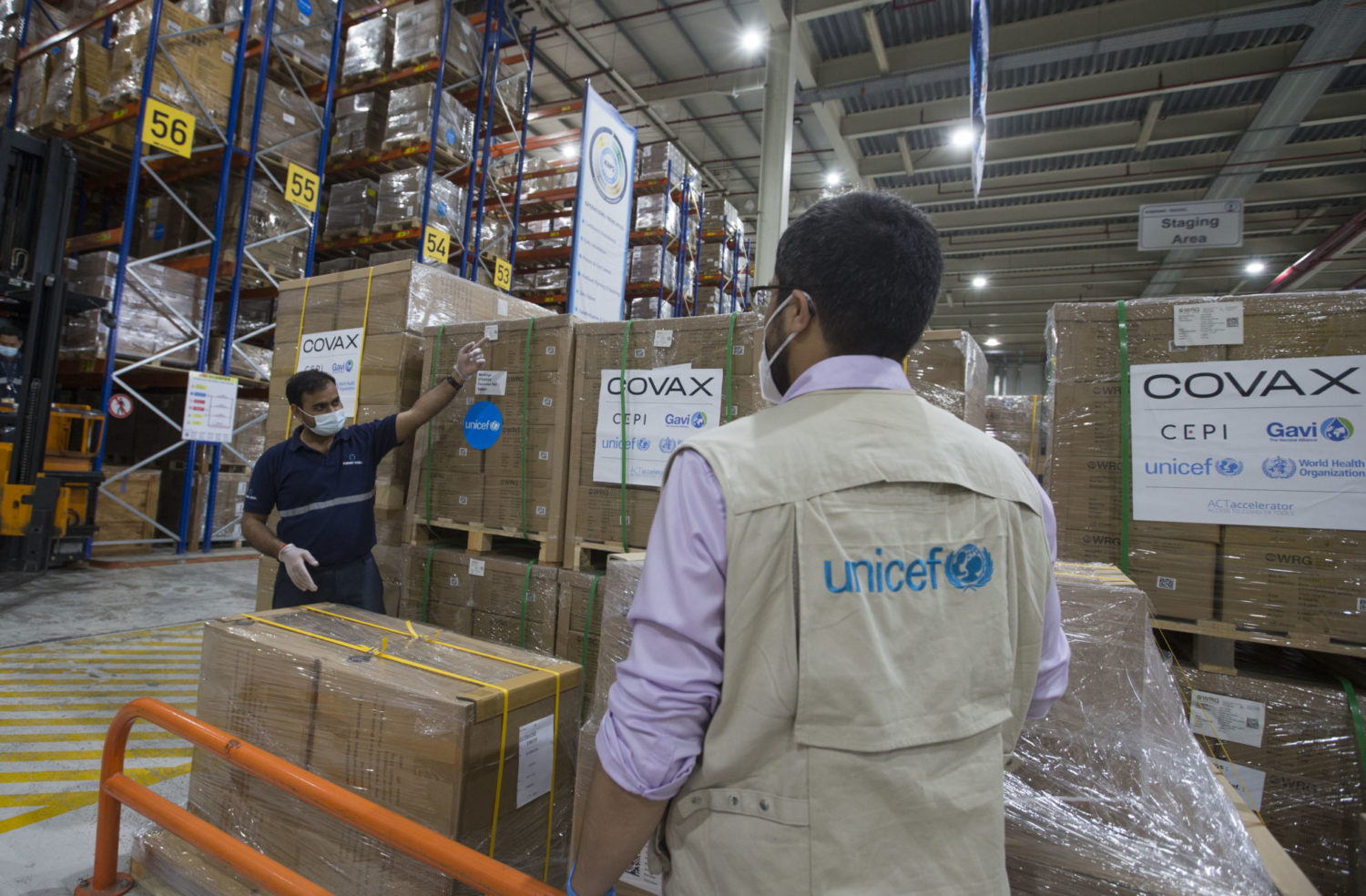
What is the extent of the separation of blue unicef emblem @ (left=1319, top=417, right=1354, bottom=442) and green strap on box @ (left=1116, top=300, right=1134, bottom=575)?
0.52 metres

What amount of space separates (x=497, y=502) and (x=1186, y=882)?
2751 millimetres

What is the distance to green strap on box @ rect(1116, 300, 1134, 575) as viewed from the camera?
7.95ft

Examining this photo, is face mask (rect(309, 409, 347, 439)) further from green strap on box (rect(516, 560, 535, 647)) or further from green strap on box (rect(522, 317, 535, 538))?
green strap on box (rect(516, 560, 535, 647))

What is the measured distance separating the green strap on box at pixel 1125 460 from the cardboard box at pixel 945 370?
1.64 feet

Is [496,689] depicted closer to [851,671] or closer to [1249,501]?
[851,671]

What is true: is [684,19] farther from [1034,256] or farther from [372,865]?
[372,865]

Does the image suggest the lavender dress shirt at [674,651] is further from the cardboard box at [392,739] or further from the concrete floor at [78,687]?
the concrete floor at [78,687]

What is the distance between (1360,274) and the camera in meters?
13.5

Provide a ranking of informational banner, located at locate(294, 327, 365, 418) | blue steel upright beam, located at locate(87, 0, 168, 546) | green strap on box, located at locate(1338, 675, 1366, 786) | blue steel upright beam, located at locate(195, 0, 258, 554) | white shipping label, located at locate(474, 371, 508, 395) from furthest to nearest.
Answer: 1. blue steel upright beam, located at locate(195, 0, 258, 554)
2. blue steel upright beam, located at locate(87, 0, 168, 546)
3. informational banner, located at locate(294, 327, 365, 418)
4. white shipping label, located at locate(474, 371, 508, 395)
5. green strap on box, located at locate(1338, 675, 1366, 786)

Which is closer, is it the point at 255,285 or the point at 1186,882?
the point at 1186,882

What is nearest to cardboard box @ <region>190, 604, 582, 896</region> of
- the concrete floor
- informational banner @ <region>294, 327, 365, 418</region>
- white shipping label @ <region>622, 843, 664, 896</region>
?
white shipping label @ <region>622, 843, 664, 896</region>

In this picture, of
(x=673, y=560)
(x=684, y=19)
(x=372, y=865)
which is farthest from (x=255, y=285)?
Result: (x=673, y=560)

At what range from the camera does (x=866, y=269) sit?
98 cm

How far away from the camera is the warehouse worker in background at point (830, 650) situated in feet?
2.86
